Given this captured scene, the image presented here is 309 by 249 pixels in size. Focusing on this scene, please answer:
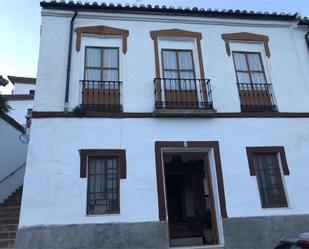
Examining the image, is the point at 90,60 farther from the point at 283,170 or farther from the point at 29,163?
the point at 283,170

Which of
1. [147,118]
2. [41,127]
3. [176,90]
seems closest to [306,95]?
[176,90]

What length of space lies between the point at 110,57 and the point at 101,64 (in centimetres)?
39

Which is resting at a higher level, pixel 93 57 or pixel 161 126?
pixel 93 57

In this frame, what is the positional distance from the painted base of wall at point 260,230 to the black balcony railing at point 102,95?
458cm

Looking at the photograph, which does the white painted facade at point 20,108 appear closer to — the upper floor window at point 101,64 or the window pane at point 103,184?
the upper floor window at point 101,64

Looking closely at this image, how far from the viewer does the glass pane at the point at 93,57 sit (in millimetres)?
9812

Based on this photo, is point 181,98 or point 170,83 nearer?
point 181,98

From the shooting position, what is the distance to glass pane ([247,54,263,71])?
10539 millimetres

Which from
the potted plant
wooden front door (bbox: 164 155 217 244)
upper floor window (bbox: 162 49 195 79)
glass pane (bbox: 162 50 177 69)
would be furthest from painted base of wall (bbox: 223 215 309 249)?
glass pane (bbox: 162 50 177 69)

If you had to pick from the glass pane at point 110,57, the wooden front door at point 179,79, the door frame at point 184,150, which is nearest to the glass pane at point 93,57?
the glass pane at point 110,57

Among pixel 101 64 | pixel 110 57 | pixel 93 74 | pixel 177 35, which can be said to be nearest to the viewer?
pixel 93 74

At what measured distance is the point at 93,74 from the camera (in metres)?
9.70

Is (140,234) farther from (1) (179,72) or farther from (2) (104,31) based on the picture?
(2) (104,31)

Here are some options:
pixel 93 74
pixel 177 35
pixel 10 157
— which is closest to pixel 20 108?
pixel 10 157
